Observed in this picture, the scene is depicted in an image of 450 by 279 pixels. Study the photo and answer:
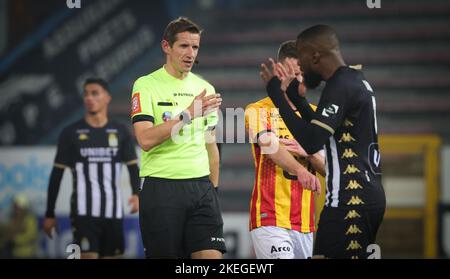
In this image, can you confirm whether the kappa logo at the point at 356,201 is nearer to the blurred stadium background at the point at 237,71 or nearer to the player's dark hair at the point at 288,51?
the player's dark hair at the point at 288,51

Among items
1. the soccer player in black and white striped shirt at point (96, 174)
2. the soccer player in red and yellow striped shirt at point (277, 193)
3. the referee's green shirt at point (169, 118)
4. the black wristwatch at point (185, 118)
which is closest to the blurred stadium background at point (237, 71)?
the soccer player in black and white striped shirt at point (96, 174)

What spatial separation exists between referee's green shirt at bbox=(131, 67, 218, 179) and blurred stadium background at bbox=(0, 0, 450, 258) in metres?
5.24

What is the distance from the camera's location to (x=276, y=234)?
5.74 meters

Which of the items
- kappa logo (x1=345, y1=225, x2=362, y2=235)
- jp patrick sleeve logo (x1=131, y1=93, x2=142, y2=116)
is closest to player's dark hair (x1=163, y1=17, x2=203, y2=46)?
jp patrick sleeve logo (x1=131, y1=93, x2=142, y2=116)

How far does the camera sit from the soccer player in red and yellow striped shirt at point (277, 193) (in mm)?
5730

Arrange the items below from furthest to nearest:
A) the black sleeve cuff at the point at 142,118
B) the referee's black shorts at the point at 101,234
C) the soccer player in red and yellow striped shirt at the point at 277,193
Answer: the referee's black shorts at the point at 101,234
the soccer player in red and yellow striped shirt at the point at 277,193
the black sleeve cuff at the point at 142,118

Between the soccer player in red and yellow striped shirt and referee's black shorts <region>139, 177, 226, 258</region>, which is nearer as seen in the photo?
referee's black shorts <region>139, 177, 226, 258</region>

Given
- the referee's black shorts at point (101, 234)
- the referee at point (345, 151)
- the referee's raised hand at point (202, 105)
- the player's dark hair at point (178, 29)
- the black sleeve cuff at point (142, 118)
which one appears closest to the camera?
the referee at point (345, 151)

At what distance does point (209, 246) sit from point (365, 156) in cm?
118

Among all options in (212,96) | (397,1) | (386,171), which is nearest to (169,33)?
(212,96)

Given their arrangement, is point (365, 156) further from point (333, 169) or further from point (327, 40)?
point (327, 40)

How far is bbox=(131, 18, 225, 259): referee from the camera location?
209 inches

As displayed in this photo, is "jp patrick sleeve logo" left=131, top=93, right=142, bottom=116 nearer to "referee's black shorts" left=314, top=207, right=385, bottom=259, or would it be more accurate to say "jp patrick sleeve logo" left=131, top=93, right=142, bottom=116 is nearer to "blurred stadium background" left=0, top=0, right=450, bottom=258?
"referee's black shorts" left=314, top=207, right=385, bottom=259

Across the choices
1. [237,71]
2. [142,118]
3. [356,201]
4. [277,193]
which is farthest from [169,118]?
[237,71]
